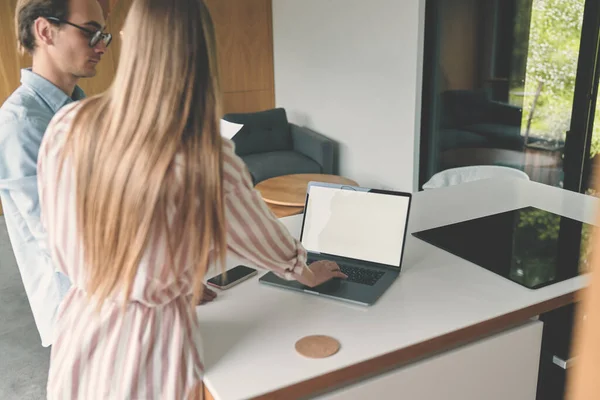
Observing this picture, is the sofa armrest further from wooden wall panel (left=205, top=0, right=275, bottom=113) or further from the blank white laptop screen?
the blank white laptop screen

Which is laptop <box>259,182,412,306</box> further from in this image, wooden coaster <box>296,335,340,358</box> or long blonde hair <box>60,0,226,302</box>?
long blonde hair <box>60,0,226,302</box>

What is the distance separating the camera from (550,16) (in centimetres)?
304

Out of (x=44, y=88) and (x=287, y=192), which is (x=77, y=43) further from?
(x=287, y=192)

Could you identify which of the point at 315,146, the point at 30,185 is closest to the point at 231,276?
the point at 30,185

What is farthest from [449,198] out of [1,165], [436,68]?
[436,68]

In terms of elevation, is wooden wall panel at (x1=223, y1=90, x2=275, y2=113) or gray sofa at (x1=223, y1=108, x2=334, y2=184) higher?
wooden wall panel at (x1=223, y1=90, x2=275, y2=113)

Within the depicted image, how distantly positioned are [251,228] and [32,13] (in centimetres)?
88

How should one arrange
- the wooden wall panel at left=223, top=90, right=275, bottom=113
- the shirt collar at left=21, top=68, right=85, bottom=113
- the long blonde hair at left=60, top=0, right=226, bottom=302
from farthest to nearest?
the wooden wall panel at left=223, top=90, right=275, bottom=113
the shirt collar at left=21, top=68, right=85, bottom=113
the long blonde hair at left=60, top=0, right=226, bottom=302

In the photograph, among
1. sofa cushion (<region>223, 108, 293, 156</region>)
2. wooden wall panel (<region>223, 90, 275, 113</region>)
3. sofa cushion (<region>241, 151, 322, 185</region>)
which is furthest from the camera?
wooden wall panel (<region>223, 90, 275, 113</region>)

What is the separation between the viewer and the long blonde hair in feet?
3.04

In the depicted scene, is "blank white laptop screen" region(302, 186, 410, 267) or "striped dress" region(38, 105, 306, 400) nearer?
"striped dress" region(38, 105, 306, 400)

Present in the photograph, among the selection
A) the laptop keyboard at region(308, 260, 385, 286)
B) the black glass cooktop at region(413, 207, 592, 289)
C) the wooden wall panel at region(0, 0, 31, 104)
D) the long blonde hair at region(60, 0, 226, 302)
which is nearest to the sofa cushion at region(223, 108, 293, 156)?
the wooden wall panel at region(0, 0, 31, 104)

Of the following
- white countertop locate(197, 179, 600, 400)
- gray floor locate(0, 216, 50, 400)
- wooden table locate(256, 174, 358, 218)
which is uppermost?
white countertop locate(197, 179, 600, 400)

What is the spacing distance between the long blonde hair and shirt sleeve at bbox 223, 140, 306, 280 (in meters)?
0.05
